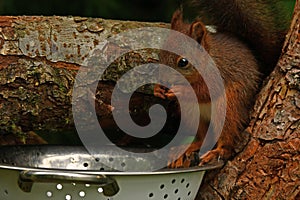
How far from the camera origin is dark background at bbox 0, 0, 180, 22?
2332 mm

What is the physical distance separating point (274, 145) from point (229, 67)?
0.76 feet

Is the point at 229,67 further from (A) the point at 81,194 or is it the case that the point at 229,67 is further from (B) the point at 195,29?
(A) the point at 81,194

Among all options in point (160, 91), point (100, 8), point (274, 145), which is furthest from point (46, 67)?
point (100, 8)

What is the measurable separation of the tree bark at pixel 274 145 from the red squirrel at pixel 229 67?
0.04m

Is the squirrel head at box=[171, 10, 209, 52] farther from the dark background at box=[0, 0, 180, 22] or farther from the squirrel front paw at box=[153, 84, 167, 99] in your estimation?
the dark background at box=[0, 0, 180, 22]

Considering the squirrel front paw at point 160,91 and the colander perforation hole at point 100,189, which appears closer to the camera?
the colander perforation hole at point 100,189

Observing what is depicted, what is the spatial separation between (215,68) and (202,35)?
0.08 metres

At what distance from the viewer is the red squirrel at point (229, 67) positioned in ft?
4.60

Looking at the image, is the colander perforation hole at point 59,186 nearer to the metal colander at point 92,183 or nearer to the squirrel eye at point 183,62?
the metal colander at point 92,183

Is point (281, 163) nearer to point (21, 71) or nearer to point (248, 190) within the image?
point (248, 190)

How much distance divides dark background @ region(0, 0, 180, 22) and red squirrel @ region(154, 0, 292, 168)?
2.67 feet

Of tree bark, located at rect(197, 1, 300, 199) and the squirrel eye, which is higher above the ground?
the squirrel eye

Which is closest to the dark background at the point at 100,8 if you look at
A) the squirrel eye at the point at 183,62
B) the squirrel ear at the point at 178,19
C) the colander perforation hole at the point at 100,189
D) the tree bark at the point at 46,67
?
the tree bark at the point at 46,67

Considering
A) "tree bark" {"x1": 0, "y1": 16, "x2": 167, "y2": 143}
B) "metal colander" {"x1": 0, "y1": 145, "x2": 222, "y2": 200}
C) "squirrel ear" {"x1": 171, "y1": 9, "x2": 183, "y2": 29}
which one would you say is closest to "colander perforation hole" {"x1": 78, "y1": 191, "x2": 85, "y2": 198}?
"metal colander" {"x1": 0, "y1": 145, "x2": 222, "y2": 200}
